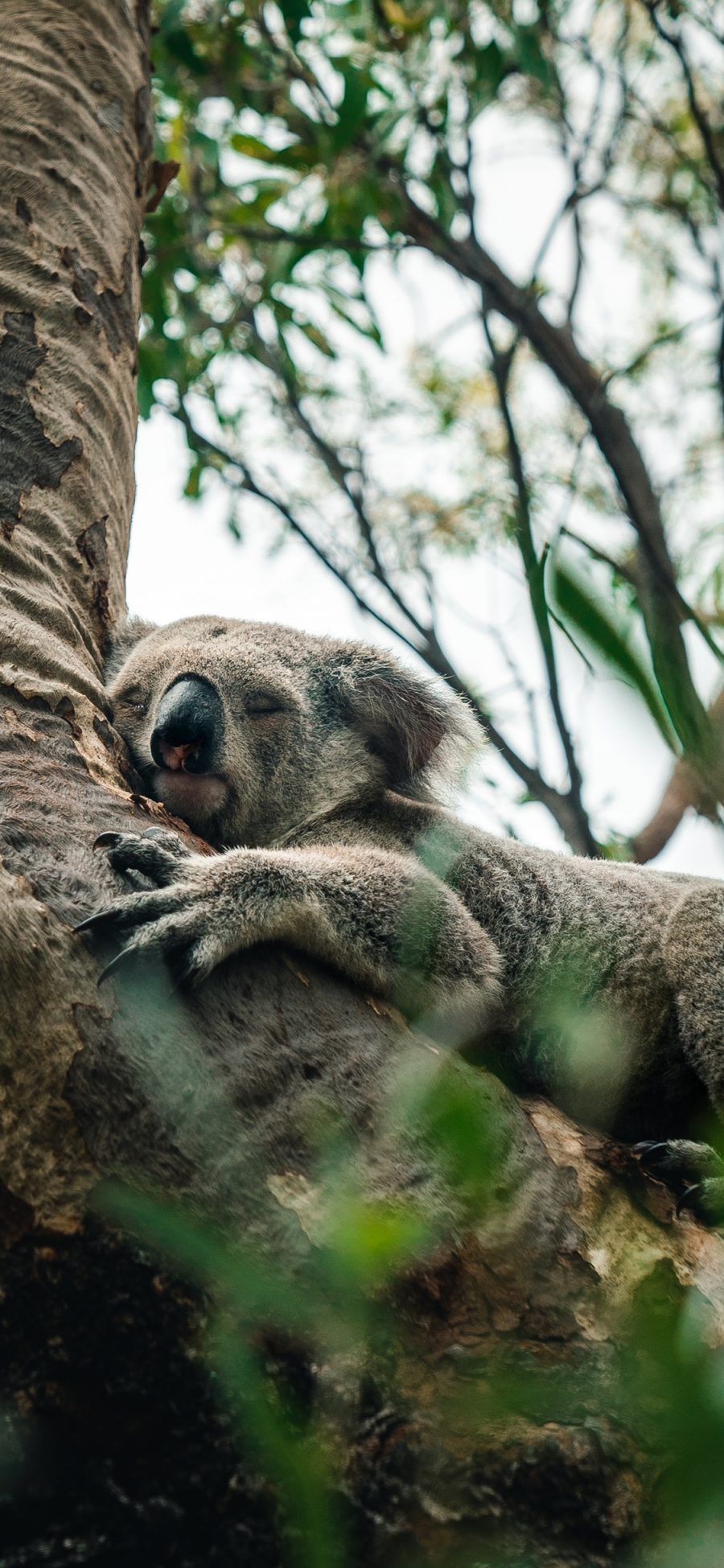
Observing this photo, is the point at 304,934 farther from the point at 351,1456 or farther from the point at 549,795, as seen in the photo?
the point at 549,795

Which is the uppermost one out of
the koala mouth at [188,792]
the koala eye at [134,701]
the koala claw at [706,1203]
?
the koala eye at [134,701]

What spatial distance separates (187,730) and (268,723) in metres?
0.48

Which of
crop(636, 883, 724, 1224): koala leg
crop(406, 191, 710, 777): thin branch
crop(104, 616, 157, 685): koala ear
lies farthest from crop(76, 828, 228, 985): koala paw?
crop(406, 191, 710, 777): thin branch

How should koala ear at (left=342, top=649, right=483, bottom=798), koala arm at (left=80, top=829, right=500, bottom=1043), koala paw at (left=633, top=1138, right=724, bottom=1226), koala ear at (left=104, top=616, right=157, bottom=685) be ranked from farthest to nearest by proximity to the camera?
koala ear at (left=342, top=649, right=483, bottom=798), koala ear at (left=104, top=616, right=157, bottom=685), koala paw at (left=633, top=1138, right=724, bottom=1226), koala arm at (left=80, top=829, right=500, bottom=1043)

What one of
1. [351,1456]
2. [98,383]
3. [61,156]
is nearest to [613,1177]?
[351,1456]

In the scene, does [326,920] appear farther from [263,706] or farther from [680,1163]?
[263,706]

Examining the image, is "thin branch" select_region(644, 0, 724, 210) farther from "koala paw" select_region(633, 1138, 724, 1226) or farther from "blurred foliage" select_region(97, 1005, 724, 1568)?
"blurred foliage" select_region(97, 1005, 724, 1568)

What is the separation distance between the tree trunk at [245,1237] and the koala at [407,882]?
0.24 m

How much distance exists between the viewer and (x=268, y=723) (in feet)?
11.2

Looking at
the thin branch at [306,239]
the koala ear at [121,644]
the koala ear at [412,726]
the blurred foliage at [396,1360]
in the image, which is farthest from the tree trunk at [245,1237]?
the thin branch at [306,239]

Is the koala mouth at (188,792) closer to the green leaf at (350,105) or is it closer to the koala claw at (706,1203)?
the koala claw at (706,1203)

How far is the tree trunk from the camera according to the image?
1256 millimetres

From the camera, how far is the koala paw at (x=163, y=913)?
1.76 metres

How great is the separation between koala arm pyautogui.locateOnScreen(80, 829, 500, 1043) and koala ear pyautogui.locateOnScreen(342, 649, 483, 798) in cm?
65
